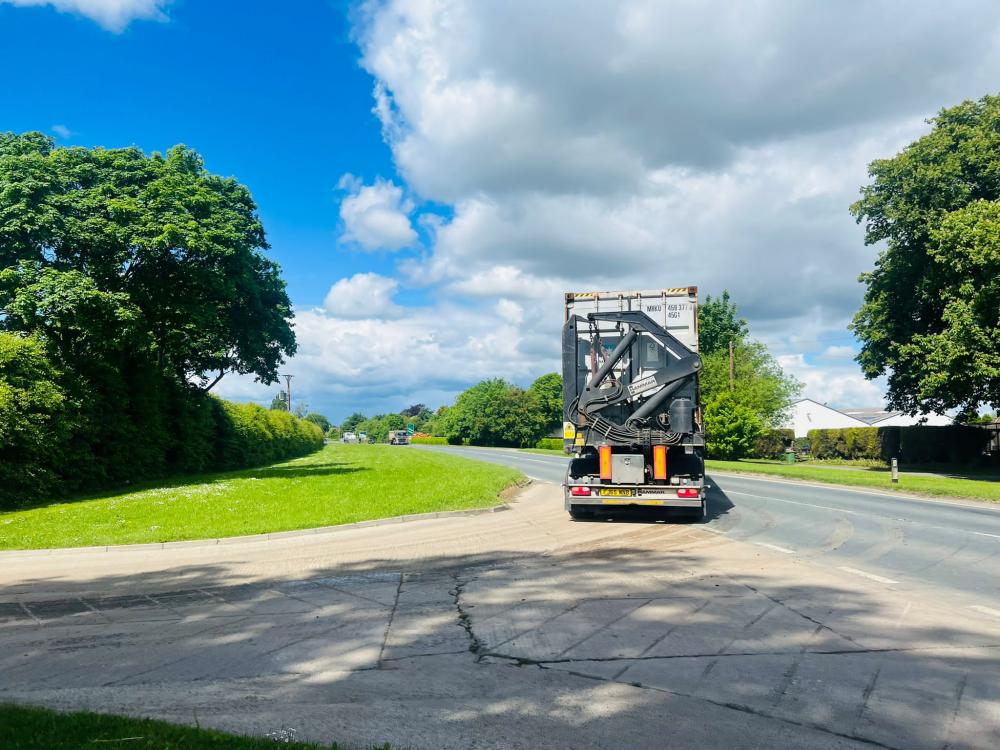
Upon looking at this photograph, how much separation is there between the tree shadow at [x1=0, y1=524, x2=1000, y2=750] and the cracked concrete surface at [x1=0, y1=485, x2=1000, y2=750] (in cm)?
2

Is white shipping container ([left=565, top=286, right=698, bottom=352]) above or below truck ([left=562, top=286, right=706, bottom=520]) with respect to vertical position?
above

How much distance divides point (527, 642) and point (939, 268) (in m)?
30.1

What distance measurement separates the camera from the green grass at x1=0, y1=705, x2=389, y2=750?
354 centimetres

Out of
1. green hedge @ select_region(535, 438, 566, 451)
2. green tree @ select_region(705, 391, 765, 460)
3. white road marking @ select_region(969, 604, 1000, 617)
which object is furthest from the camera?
green hedge @ select_region(535, 438, 566, 451)

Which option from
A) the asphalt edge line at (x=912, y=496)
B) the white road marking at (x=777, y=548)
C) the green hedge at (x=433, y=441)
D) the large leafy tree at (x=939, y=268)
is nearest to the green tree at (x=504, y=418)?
the green hedge at (x=433, y=441)

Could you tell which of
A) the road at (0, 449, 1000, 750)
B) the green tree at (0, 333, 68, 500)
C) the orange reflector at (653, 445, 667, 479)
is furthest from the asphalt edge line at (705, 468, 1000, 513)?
the green tree at (0, 333, 68, 500)

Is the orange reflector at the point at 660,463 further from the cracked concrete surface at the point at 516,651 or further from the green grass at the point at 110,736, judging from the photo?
the green grass at the point at 110,736

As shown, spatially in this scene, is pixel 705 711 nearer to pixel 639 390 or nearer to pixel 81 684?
pixel 81 684

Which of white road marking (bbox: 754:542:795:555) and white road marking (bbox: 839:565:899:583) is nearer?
white road marking (bbox: 839:565:899:583)

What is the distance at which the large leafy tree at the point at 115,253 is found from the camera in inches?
706

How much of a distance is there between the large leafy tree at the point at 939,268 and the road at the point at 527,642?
18038 millimetres

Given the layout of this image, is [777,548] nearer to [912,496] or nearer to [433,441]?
[912,496]

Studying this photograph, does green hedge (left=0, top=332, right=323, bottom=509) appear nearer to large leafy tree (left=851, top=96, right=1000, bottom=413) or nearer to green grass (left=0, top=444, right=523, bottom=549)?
green grass (left=0, top=444, right=523, bottom=549)

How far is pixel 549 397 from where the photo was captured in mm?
97438
